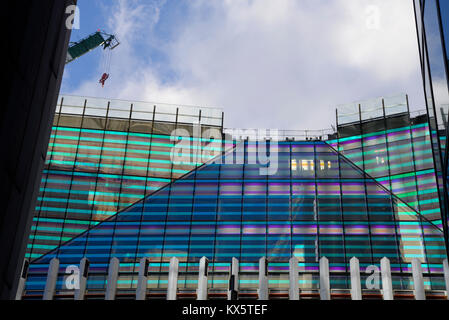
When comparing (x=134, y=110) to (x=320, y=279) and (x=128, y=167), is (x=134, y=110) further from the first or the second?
(x=320, y=279)

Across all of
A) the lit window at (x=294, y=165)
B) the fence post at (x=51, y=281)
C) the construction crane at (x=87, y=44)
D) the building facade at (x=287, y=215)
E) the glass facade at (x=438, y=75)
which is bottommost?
the fence post at (x=51, y=281)

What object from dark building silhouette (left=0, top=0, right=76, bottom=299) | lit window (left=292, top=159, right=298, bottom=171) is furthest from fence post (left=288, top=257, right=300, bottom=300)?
dark building silhouette (left=0, top=0, right=76, bottom=299)

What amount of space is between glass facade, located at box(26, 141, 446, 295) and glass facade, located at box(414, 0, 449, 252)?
30.5 meters

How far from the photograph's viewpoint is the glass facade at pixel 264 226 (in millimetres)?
41344

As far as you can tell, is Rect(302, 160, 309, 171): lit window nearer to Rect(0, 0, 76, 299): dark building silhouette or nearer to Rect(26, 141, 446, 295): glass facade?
Rect(26, 141, 446, 295): glass facade

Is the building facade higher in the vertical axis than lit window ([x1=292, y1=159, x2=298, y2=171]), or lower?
lower

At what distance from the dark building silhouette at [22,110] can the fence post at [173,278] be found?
3131cm

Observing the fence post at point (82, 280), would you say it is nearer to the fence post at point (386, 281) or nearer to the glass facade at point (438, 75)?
the fence post at point (386, 281)

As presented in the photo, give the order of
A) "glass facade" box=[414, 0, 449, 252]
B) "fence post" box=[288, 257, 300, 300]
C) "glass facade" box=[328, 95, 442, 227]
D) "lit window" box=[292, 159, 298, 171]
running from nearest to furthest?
"glass facade" box=[414, 0, 449, 252], "fence post" box=[288, 257, 300, 300], "glass facade" box=[328, 95, 442, 227], "lit window" box=[292, 159, 298, 171]

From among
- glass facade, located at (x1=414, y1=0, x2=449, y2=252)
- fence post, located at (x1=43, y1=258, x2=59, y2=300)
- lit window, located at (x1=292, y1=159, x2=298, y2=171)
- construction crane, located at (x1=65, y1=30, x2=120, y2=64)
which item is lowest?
fence post, located at (x1=43, y1=258, x2=59, y2=300)

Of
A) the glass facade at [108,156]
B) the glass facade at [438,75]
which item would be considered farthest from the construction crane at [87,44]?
the glass facade at [438,75]

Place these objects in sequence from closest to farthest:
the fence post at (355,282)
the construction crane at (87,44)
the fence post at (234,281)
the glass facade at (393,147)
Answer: the fence post at (234,281) < the fence post at (355,282) < the glass facade at (393,147) < the construction crane at (87,44)

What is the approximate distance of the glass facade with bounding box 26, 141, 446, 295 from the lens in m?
41.3
